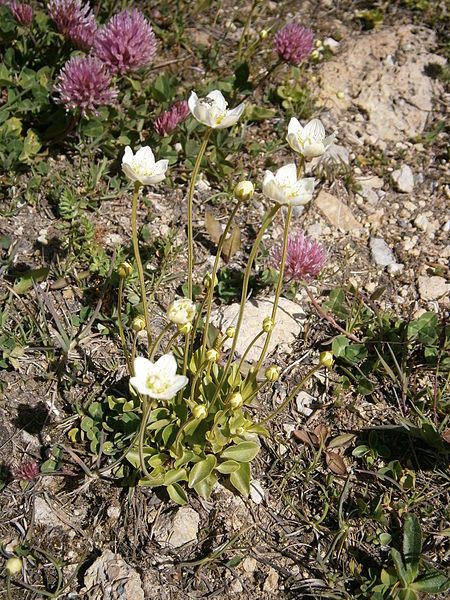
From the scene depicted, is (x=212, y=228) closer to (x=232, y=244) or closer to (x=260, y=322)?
(x=232, y=244)

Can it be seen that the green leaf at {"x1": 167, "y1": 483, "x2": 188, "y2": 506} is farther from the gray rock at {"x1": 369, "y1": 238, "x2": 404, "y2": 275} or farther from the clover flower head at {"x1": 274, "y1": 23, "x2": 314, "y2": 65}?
the clover flower head at {"x1": 274, "y1": 23, "x2": 314, "y2": 65}

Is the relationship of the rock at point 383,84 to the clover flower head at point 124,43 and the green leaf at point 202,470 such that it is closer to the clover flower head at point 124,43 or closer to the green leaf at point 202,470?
the clover flower head at point 124,43

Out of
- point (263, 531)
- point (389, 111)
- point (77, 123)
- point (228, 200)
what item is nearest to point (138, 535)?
point (263, 531)

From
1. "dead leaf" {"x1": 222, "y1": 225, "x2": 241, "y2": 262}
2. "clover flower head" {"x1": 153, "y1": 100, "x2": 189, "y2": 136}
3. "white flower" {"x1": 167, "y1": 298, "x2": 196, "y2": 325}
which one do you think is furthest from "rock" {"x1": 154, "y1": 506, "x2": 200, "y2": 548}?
"clover flower head" {"x1": 153, "y1": 100, "x2": 189, "y2": 136}

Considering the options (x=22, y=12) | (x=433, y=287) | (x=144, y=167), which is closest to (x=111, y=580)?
(x=144, y=167)

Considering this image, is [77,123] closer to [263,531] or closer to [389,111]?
[389,111]

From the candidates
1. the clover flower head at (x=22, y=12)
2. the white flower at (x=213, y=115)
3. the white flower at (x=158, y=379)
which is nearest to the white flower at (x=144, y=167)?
the white flower at (x=213, y=115)
